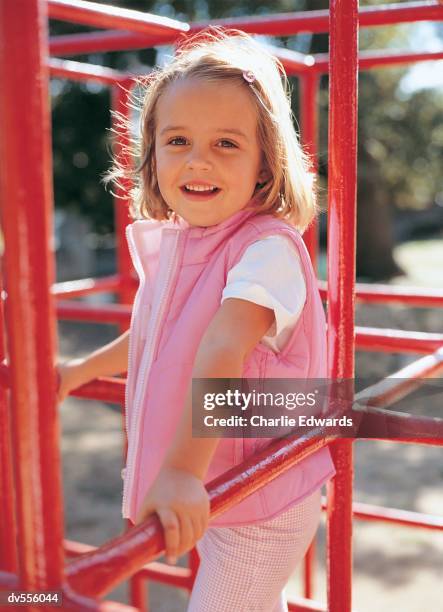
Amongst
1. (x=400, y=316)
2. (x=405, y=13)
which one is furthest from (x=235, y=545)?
(x=400, y=316)

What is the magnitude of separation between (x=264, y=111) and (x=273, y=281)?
23 cm

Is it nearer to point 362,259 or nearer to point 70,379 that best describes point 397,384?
point 70,379

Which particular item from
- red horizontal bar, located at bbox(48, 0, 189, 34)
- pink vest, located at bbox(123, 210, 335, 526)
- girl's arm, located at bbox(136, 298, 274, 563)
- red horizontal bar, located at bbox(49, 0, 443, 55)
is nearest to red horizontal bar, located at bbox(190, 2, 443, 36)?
red horizontal bar, located at bbox(49, 0, 443, 55)

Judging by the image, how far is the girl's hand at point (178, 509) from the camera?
24.8 inches

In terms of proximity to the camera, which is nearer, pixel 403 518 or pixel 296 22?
pixel 296 22

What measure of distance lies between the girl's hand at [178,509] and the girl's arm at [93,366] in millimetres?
471

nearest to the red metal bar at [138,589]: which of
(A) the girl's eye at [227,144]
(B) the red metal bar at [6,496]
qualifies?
(B) the red metal bar at [6,496]

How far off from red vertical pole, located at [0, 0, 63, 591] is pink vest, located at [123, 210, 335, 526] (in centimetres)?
42

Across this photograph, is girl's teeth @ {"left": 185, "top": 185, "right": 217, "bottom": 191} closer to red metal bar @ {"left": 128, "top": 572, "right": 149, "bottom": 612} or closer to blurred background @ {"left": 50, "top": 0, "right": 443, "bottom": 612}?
red metal bar @ {"left": 128, "top": 572, "right": 149, "bottom": 612}

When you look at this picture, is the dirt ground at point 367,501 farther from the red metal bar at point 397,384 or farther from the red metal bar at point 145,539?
the red metal bar at point 145,539

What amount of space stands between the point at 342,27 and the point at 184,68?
0.22 m

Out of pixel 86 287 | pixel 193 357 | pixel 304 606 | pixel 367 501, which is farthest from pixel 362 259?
pixel 193 357

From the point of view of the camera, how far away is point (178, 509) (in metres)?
0.65

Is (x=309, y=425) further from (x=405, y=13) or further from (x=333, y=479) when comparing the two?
(x=405, y=13)
